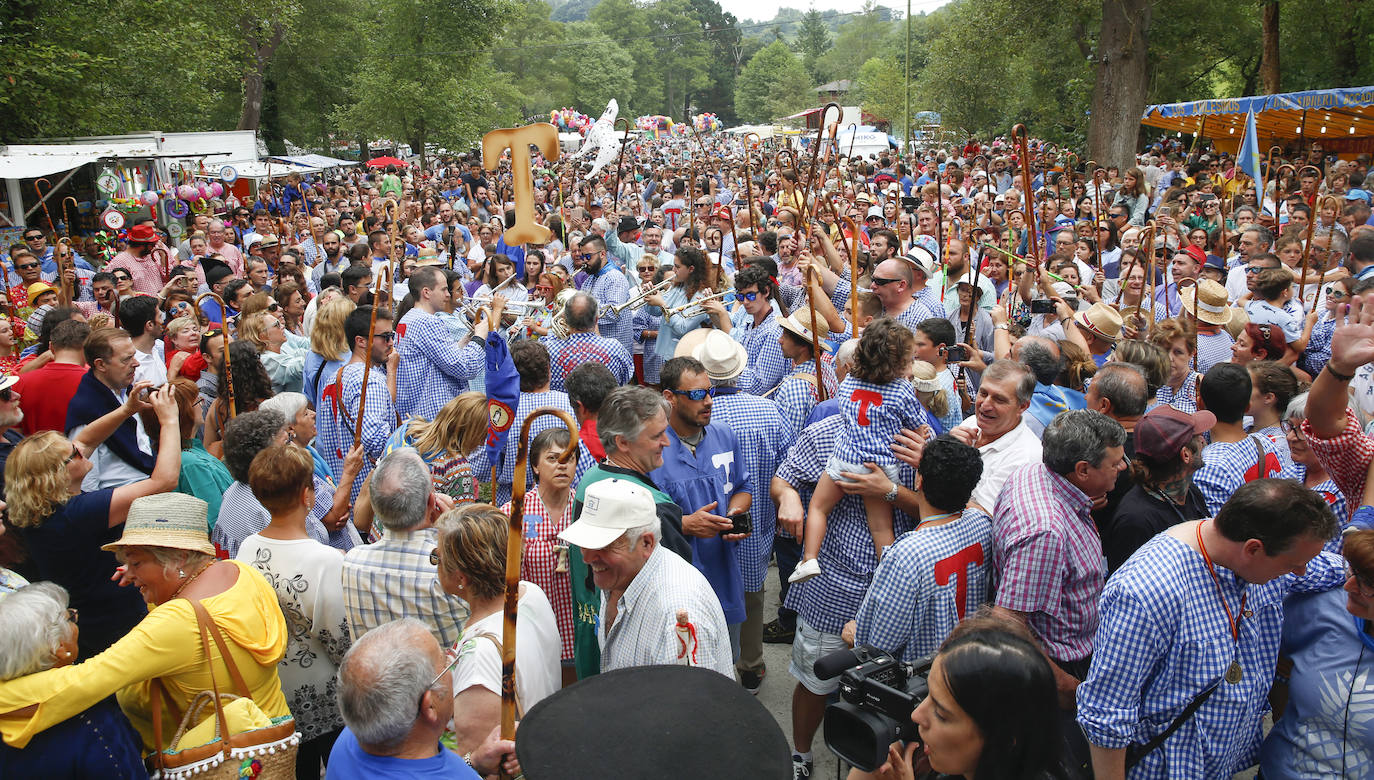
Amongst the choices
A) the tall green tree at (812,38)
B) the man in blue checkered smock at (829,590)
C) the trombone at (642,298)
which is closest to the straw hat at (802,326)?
the man in blue checkered smock at (829,590)

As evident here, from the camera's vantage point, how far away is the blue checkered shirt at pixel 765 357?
6.36m

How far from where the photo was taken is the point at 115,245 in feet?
48.7

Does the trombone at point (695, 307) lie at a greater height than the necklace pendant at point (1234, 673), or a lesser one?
greater

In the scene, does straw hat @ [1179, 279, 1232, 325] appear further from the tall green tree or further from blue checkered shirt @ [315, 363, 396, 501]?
the tall green tree

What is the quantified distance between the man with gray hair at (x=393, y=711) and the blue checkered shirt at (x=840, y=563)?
81.5 inches

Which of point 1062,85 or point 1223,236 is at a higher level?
point 1062,85

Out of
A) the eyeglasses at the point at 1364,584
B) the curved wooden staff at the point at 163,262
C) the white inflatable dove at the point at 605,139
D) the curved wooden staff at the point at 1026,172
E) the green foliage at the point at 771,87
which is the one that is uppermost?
the green foliage at the point at 771,87

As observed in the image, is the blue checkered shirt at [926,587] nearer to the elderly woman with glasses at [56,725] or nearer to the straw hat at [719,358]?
the straw hat at [719,358]

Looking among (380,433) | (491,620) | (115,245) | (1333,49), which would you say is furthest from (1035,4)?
(491,620)

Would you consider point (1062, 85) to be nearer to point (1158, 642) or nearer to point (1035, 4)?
point (1035, 4)

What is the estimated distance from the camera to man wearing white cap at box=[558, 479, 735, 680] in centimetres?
294

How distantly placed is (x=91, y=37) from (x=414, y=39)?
1993 cm

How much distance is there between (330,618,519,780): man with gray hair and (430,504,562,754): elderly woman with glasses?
27 cm

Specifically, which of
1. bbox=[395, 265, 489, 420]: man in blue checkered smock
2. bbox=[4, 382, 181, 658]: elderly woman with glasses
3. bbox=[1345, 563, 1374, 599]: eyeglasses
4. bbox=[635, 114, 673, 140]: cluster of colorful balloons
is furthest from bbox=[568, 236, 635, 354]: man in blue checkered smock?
bbox=[635, 114, 673, 140]: cluster of colorful balloons
